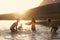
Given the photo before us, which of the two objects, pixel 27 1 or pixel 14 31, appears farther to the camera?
pixel 27 1

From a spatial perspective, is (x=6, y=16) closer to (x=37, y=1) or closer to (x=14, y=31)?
(x=37, y=1)

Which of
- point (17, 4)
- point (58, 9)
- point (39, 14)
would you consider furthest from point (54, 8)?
point (17, 4)

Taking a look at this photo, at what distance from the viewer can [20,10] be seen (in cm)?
4347

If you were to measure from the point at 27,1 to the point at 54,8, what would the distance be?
12022mm

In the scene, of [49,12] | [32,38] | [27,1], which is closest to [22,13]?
[27,1]

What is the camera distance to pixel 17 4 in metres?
49.0

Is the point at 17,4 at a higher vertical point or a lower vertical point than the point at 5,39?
higher

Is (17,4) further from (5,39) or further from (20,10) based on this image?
(5,39)

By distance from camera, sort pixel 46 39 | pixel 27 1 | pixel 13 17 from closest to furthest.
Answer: pixel 46 39 < pixel 13 17 < pixel 27 1

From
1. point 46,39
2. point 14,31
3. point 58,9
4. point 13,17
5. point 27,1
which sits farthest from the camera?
point 27,1

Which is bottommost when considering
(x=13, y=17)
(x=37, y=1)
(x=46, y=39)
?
(x=46, y=39)

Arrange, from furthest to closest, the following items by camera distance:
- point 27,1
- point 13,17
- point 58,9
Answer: point 27,1 → point 13,17 → point 58,9

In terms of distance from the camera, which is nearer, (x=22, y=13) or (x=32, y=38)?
(x=32, y=38)

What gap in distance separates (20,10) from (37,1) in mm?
5225
